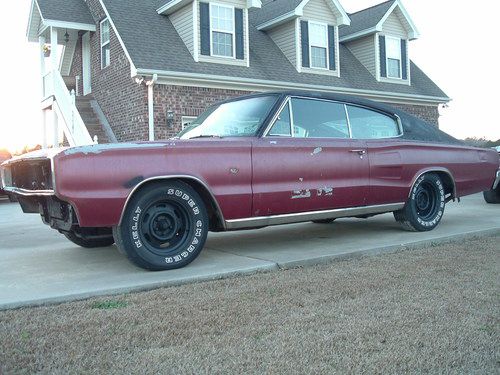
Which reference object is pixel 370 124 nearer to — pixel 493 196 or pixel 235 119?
pixel 235 119

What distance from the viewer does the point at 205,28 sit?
50.5 ft

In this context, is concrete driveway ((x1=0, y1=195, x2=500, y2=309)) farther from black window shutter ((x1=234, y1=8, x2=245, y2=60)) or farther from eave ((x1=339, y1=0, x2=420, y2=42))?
eave ((x1=339, y1=0, x2=420, y2=42))

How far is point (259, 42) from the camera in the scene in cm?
1788

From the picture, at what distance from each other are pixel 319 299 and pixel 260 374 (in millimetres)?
1323

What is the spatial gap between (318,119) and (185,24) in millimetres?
10443

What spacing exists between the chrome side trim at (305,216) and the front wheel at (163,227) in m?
0.37

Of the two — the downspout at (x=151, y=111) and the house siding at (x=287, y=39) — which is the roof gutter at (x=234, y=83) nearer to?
the downspout at (x=151, y=111)

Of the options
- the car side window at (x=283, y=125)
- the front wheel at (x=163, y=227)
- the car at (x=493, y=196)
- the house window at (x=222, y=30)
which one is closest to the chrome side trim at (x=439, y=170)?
the car side window at (x=283, y=125)

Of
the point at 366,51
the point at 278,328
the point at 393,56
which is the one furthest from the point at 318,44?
the point at 278,328

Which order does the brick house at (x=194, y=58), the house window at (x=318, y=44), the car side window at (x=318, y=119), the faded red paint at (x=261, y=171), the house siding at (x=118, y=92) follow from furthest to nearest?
the house window at (x=318, y=44) < the brick house at (x=194, y=58) < the house siding at (x=118, y=92) < the car side window at (x=318, y=119) < the faded red paint at (x=261, y=171)

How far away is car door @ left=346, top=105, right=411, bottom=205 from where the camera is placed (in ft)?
20.7

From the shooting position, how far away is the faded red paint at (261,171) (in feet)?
14.8

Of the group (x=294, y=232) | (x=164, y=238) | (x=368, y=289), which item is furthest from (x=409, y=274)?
(x=294, y=232)

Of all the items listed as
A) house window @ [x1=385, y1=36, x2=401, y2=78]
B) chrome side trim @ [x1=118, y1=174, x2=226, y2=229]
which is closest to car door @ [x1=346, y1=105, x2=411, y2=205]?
chrome side trim @ [x1=118, y1=174, x2=226, y2=229]
